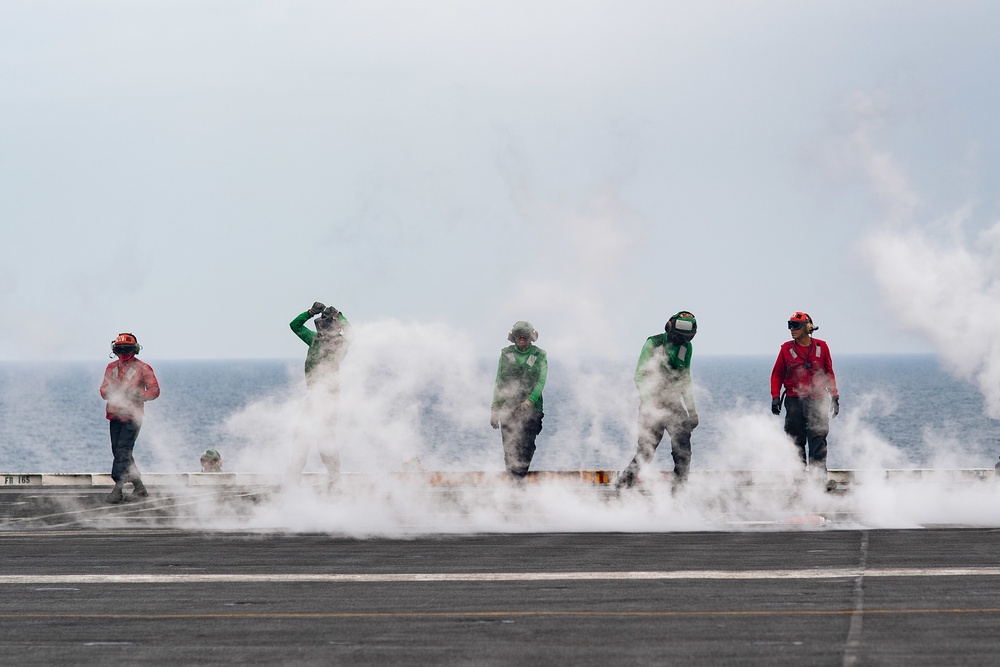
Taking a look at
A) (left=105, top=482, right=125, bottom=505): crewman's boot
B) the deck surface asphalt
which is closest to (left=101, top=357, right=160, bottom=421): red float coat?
(left=105, top=482, right=125, bottom=505): crewman's boot

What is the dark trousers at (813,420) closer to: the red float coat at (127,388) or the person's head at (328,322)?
the person's head at (328,322)

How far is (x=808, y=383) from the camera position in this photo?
1369 centimetres

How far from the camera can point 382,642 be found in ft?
22.9

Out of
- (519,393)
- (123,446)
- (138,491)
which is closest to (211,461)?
(138,491)

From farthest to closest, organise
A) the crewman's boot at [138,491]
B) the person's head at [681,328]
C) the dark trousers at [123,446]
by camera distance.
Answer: the crewman's boot at [138,491] < the dark trousers at [123,446] < the person's head at [681,328]

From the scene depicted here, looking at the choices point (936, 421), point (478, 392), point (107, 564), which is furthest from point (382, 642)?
point (936, 421)

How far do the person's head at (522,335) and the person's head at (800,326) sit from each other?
3.05m

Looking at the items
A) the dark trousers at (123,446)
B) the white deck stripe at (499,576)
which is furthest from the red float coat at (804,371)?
the dark trousers at (123,446)

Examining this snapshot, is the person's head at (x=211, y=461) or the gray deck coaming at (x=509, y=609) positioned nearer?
the gray deck coaming at (x=509, y=609)

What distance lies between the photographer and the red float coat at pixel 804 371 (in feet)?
44.8

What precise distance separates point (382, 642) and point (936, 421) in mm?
74999

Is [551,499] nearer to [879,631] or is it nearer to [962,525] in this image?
[962,525]

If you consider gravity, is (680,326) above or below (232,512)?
above

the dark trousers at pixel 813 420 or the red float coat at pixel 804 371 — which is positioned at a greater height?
the red float coat at pixel 804 371
